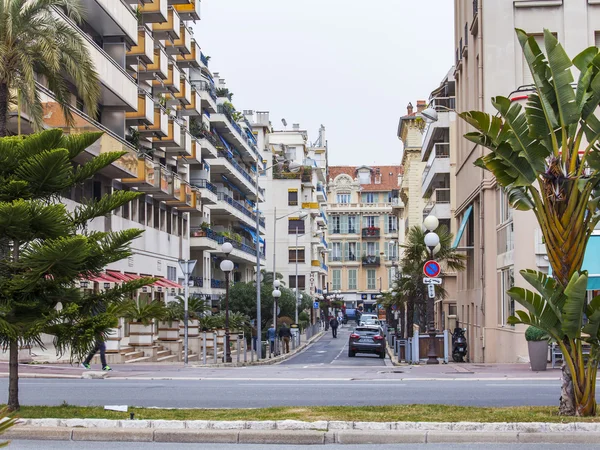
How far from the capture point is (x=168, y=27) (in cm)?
4956

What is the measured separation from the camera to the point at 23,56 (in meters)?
21.7

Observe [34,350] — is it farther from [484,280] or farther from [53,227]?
[53,227]

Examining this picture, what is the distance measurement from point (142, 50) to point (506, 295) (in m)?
19.4

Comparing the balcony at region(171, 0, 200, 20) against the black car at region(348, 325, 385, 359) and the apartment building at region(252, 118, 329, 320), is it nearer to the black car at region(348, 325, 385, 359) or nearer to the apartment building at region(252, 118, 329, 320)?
the black car at region(348, 325, 385, 359)

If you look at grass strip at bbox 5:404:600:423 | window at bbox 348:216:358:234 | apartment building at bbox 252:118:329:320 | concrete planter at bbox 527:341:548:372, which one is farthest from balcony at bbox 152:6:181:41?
window at bbox 348:216:358:234

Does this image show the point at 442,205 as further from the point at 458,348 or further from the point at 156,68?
the point at 458,348

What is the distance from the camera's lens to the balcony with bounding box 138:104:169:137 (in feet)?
147

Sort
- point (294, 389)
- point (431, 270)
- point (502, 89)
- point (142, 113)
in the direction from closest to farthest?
point (294, 389) → point (431, 270) → point (502, 89) → point (142, 113)

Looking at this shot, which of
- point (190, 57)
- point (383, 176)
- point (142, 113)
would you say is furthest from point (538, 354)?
point (383, 176)

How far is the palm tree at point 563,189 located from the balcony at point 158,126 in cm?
3222

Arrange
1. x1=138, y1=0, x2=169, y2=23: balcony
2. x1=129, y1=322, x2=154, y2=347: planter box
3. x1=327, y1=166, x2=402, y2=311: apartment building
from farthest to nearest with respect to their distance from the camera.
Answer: x1=327, y1=166, x2=402, y2=311: apartment building → x1=138, y1=0, x2=169, y2=23: balcony → x1=129, y1=322, x2=154, y2=347: planter box

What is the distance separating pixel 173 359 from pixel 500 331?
13095 mm

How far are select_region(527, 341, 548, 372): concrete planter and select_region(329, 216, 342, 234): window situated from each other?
11849 centimetres

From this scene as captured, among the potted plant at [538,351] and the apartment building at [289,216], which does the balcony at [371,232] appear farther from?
the potted plant at [538,351]
